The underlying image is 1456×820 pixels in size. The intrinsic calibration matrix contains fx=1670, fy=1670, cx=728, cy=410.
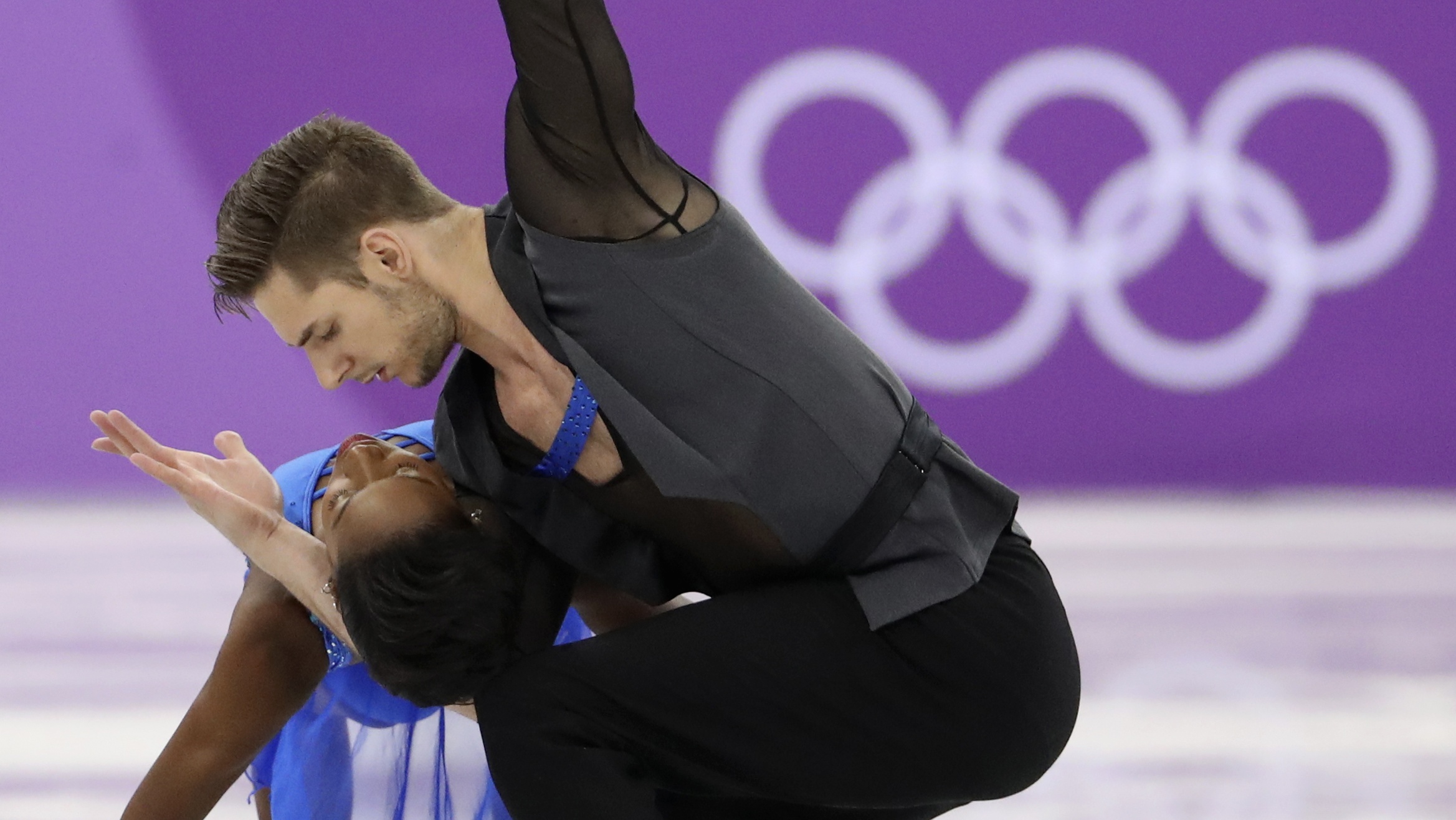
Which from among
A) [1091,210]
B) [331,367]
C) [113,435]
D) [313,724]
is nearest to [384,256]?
[331,367]

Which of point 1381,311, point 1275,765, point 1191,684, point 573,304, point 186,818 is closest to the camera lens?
point 573,304

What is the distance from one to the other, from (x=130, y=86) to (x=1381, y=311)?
420 cm

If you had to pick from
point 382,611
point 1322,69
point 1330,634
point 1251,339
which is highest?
point 1322,69

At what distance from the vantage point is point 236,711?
2242 millimetres

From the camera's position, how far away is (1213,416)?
5.50 meters

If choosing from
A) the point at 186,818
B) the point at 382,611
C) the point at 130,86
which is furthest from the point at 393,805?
the point at 130,86

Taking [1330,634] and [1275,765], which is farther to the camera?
[1330,634]

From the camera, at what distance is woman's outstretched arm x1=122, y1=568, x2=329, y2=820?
2238mm

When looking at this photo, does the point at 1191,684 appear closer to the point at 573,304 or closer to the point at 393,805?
the point at 393,805

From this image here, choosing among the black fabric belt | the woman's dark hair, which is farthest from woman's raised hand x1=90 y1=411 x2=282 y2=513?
the black fabric belt

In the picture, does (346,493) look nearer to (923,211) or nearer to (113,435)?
(113,435)

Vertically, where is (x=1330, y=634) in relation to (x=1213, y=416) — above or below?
below

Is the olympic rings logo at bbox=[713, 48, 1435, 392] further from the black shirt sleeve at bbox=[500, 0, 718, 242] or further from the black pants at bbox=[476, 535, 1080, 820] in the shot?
the black shirt sleeve at bbox=[500, 0, 718, 242]

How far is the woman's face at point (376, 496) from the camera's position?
2.09 m
